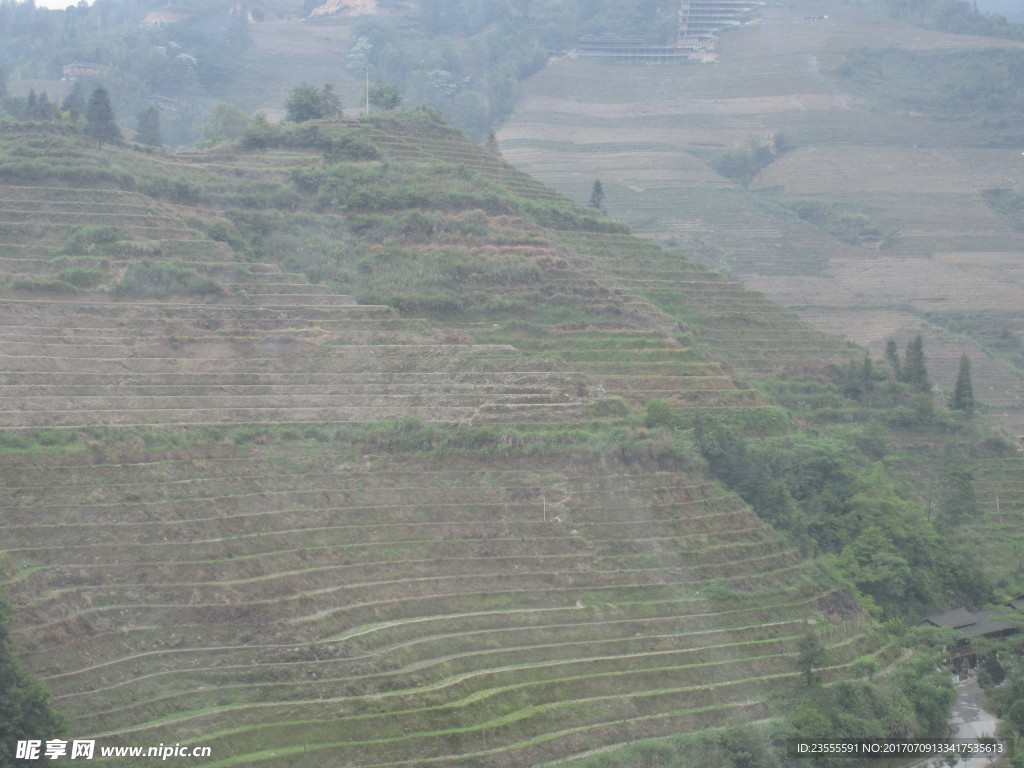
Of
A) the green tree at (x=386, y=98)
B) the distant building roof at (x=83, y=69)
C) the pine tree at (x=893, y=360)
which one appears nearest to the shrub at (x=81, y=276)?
the green tree at (x=386, y=98)

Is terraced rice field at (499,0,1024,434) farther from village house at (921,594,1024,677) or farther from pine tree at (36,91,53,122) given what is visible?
pine tree at (36,91,53,122)

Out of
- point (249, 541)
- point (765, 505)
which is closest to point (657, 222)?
point (765, 505)

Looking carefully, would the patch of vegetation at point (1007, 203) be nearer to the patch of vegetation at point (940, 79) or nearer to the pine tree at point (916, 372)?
the patch of vegetation at point (940, 79)

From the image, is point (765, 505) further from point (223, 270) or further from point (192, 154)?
point (192, 154)

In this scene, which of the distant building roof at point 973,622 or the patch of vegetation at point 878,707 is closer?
the patch of vegetation at point 878,707

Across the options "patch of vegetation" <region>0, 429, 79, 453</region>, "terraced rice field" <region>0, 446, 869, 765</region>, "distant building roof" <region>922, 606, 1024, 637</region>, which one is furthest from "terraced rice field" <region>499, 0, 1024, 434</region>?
"patch of vegetation" <region>0, 429, 79, 453</region>
